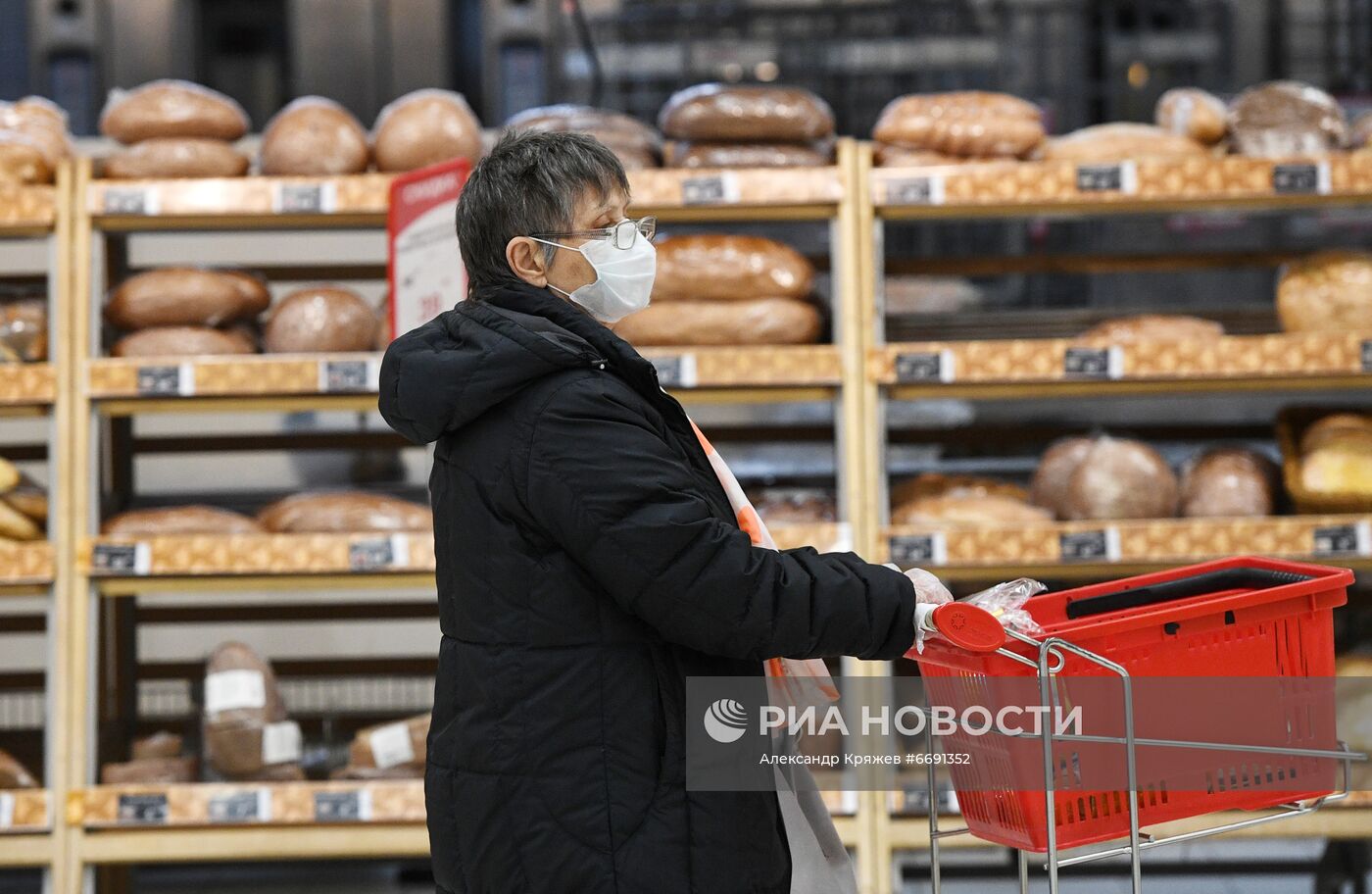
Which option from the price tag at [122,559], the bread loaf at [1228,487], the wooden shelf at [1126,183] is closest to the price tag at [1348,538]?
the bread loaf at [1228,487]

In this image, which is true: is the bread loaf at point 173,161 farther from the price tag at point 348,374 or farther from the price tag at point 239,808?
the price tag at point 239,808

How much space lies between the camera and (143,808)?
307 cm

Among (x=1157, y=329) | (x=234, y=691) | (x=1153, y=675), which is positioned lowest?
(x=234, y=691)

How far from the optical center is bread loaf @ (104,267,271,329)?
322cm

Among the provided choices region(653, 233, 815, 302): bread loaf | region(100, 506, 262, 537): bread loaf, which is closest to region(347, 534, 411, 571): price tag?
region(100, 506, 262, 537): bread loaf

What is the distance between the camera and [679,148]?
129 inches

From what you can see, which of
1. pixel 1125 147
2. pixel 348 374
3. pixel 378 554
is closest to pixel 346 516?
pixel 378 554

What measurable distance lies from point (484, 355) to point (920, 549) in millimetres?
1714

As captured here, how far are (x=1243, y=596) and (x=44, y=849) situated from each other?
2681 millimetres

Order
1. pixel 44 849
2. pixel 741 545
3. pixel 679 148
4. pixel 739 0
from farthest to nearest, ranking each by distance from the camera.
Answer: pixel 739 0, pixel 679 148, pixel 44 849, pixel 741 545

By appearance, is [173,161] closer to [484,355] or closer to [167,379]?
[167,379]

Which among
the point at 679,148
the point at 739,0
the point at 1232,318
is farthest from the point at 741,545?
the point at 739,0

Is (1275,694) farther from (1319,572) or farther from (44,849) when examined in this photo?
(44,849)

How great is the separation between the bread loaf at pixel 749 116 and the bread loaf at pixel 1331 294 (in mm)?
1167
